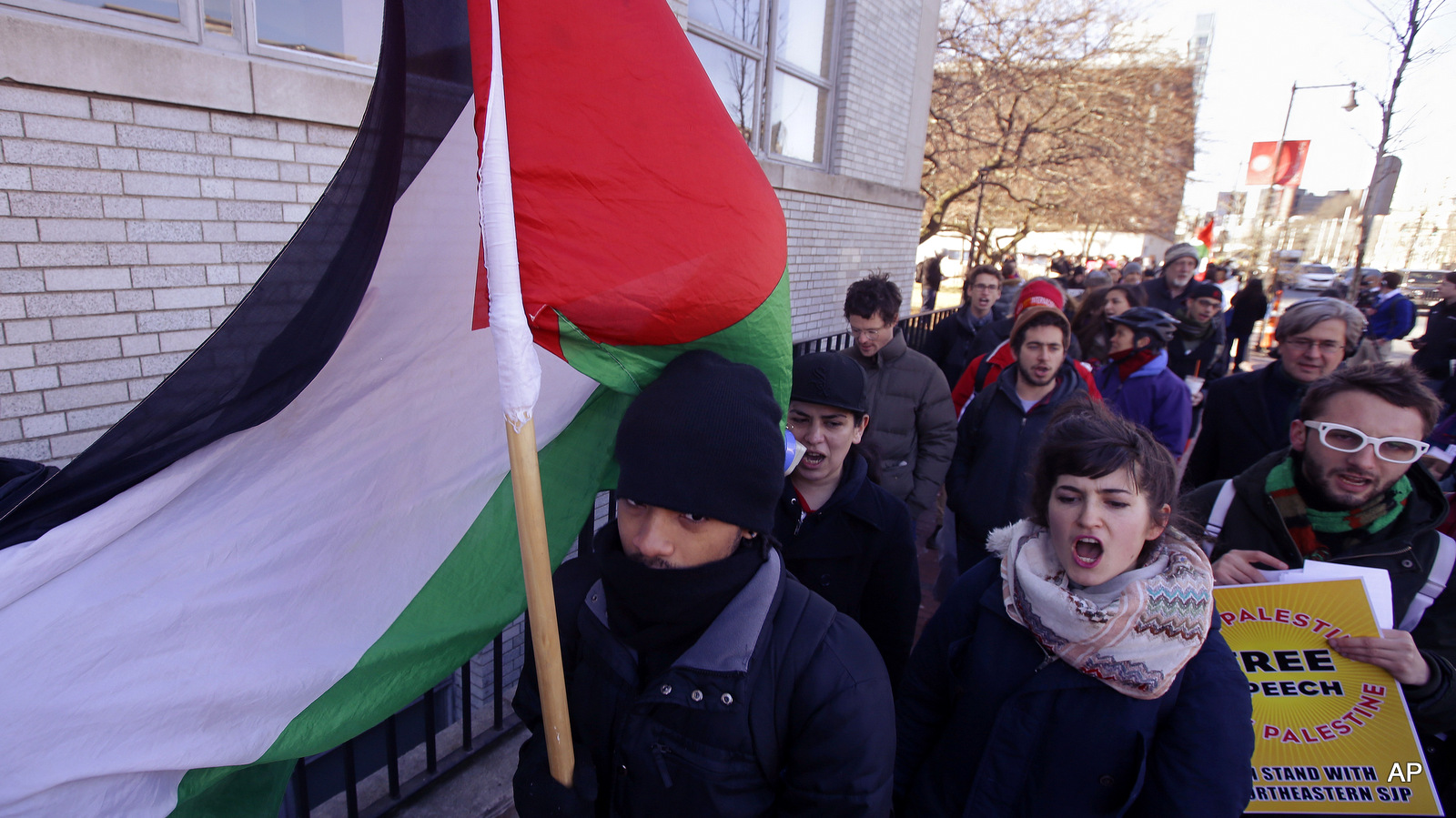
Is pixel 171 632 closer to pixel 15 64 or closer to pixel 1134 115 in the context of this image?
pixel 15 64

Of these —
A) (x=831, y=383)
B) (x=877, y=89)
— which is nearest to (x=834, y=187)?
(x=877, y=89)

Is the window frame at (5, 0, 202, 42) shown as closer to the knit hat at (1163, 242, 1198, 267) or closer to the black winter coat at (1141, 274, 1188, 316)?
the black winter coat at (1141, 274, 1188, 316)

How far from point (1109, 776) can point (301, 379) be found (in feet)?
6.46

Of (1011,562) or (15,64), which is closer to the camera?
(1011,562)

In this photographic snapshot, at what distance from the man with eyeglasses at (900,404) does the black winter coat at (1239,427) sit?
117 centimetres

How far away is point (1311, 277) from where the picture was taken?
118ft

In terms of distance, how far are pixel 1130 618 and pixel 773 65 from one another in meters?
6.66

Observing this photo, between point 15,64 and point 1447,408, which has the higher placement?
point 15,64

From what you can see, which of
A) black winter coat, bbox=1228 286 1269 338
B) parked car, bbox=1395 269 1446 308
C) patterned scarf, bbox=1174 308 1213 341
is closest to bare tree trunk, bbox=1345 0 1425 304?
black winter coat, bbox=1228 286 1269 338

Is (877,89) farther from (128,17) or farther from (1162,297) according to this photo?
(128,17)

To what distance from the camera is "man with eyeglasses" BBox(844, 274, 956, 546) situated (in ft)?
12.6

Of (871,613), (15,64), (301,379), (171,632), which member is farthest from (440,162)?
(15,64)

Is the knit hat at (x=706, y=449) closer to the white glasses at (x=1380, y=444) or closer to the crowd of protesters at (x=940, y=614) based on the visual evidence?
the crowd of protesters at (x=940, y=614)

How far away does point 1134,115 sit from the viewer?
17.1 meters
